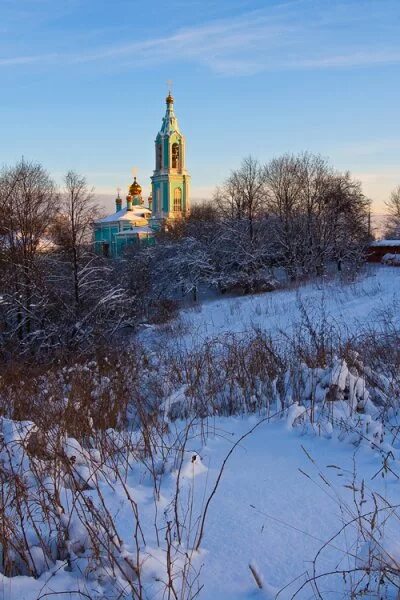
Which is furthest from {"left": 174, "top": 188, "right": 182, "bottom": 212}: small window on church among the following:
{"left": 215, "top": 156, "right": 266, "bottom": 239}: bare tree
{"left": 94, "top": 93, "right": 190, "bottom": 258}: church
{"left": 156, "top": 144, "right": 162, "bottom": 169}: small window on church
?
{"left": 215, "top": 156, "right": 266, "bottom": 239}: bare tree

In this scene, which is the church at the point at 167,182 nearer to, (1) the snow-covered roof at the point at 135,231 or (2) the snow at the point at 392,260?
(1) the snow-covered roof at the point at 135,231

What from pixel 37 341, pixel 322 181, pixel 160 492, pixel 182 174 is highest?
pixel 182 174

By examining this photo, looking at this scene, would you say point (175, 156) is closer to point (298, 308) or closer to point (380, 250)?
point (380, 250)

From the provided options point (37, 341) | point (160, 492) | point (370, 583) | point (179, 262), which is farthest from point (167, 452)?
point (179, 262)

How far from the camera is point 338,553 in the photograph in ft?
7.42

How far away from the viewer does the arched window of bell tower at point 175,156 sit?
66062 mm

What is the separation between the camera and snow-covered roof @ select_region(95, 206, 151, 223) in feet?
231

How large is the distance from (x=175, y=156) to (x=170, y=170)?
232 cm

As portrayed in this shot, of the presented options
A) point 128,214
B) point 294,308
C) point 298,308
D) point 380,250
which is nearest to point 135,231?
point 128,214

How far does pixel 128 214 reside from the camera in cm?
7169

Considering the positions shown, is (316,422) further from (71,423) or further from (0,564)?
(0,564)

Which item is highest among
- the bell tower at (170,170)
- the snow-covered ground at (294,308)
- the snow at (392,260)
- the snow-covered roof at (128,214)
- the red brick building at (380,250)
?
the bell tower at (170,170)

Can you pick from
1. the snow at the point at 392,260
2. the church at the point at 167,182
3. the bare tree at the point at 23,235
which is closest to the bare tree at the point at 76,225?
the bare tree at the point at 23,235

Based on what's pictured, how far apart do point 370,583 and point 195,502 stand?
41.7 inches
